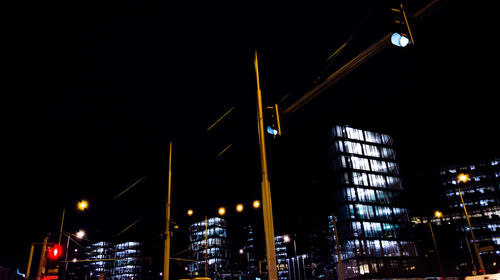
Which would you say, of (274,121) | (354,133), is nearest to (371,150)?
(354,133)

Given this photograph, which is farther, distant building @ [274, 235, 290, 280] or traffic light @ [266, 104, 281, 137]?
distant building @ [274, 235, 290, 280]

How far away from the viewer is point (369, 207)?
275 ft

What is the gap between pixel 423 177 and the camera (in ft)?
393

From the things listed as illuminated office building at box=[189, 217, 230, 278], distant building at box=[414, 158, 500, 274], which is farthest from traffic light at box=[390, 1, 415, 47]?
illuminated office building at box=[189, 217, 230, 278]

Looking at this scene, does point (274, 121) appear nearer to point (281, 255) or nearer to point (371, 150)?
point (371, 150)

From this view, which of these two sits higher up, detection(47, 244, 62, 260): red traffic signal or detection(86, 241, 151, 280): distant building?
detection(86, 241, 151, 280): distant building

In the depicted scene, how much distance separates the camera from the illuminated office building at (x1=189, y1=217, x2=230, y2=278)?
139500 mm

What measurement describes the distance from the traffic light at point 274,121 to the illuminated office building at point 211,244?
136 meters

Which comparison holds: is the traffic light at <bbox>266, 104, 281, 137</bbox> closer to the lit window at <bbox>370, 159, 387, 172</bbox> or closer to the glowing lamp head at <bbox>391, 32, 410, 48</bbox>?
the glowing lamp head at <bbox>391, 32, 410, 48</bbox>

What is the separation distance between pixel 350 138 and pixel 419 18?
89459 mm

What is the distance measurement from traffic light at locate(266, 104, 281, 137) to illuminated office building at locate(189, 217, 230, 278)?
135592 mm

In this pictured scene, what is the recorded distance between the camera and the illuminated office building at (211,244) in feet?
458

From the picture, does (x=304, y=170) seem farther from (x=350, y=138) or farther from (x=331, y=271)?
(x=331, y=271)

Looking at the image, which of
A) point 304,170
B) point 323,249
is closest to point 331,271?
Answer: point 323,249
